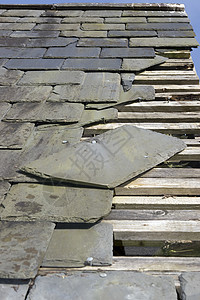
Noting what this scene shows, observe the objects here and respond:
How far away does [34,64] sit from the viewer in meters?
3.19

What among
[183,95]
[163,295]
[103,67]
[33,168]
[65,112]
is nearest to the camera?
[163,295]

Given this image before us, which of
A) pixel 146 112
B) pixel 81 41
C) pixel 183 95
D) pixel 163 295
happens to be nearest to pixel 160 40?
pixel 81 41

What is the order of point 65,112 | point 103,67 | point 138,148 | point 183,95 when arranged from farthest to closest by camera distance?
1. point 103,67
2. point 183,95
3. point 65,112
4. point 138,148

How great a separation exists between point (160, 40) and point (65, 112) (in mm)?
1742

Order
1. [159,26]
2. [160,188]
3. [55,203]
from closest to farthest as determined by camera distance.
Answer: [55,203]
[160,188]
[159,26]

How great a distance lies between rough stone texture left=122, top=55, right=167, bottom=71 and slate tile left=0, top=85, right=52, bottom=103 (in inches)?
32.4

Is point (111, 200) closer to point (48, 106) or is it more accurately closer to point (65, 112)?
point (65, 112)

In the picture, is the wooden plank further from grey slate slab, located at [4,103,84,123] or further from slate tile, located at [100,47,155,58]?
slate tile, located at [100,47,155,58]

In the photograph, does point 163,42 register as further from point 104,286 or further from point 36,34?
point 104,286

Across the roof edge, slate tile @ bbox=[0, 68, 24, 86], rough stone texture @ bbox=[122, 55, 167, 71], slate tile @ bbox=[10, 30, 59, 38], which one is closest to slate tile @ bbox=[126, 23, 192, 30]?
the roof edge

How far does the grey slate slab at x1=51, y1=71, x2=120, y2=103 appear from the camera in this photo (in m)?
2.60

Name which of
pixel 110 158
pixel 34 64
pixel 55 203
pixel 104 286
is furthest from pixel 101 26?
pixel 104 286

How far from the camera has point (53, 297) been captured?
1.24 metres

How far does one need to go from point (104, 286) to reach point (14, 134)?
1.28m
